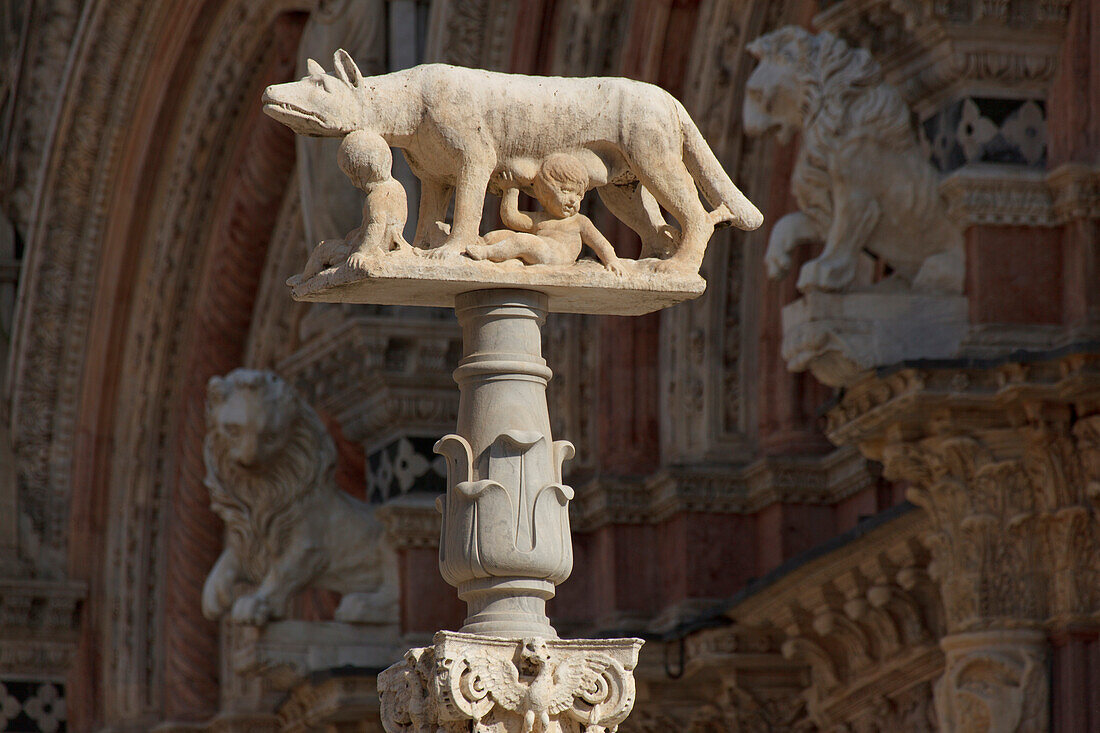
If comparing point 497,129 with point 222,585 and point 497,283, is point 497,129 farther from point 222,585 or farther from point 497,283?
point 222,585

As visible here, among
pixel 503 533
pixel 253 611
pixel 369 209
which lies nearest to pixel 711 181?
pixel 369 209

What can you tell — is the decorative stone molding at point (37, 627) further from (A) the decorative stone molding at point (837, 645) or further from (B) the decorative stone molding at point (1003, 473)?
(B) the decorative stone molding at point (1003, 473)

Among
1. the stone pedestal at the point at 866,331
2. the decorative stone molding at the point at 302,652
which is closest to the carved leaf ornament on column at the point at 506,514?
the stone pedestal at the point at 866,331

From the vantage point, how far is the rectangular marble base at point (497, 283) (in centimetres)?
598

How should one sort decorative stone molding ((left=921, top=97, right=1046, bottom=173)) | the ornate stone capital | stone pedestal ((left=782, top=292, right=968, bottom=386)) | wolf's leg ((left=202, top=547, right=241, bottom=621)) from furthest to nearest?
wolf's leg ((left=202, top=547, right=241, bottom=621)) < decorative stone molding ((left=921, top=97, right=1046, bottom=173)) < stone pedestal ((left=782, top=292, right=968, bottom=386)) < the ornate stone capital

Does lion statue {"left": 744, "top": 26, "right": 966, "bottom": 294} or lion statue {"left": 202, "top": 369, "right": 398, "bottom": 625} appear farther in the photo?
lion statue {"left": 202, "top": 369, "right": 398, "bottom": 625}

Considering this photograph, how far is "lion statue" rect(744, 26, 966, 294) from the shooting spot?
9.69m

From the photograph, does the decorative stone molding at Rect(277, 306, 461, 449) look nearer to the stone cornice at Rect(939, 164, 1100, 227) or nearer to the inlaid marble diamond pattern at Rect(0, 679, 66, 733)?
the stone cornice at Rect(939, 164, 1100, 227)

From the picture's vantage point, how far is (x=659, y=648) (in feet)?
40.9

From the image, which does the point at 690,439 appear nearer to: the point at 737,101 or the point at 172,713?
the point at 737,101

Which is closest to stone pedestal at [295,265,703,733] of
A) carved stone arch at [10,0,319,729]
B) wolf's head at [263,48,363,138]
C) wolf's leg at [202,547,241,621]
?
wolf's head at [263,48,363,138]

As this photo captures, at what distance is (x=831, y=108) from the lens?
9.76 meters

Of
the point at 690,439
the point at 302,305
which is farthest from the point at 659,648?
the point at 302,305

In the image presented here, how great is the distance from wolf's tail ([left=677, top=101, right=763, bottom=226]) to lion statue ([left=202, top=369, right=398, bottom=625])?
23.2ft
